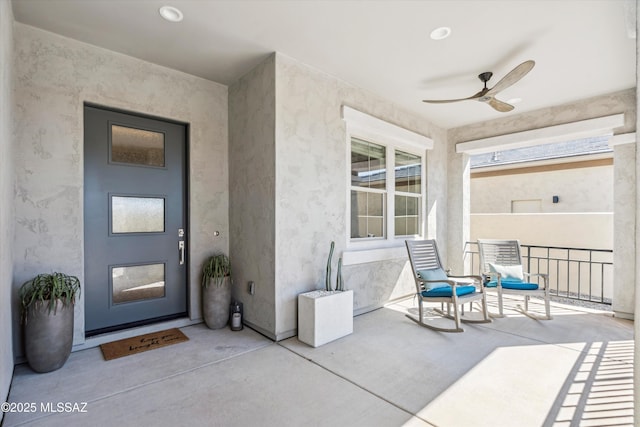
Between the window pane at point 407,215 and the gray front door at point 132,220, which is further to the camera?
the window pane at point 407,215

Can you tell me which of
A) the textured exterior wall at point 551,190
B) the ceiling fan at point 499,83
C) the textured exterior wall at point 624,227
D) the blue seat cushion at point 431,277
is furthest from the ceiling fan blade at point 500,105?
the textured exterior wall at point 551,190

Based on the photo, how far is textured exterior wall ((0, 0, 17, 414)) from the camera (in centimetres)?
188

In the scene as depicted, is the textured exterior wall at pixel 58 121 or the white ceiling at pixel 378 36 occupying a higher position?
the white ceiling at pixel 378 36

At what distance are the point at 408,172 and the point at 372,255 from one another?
5.60ft

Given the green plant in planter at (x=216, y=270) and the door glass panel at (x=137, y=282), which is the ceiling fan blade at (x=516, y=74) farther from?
the door glass panel at (x=137, y=282)

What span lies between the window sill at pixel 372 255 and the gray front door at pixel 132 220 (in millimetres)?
1937

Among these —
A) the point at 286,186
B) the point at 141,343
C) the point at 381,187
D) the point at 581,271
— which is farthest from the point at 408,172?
the point at 581,271

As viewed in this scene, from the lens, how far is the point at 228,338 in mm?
3131

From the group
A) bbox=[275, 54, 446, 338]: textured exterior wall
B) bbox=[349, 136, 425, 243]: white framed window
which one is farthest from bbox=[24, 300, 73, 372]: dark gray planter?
bbox=[349, 136, 425, 243]: white framed window

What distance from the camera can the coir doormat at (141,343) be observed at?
2752 mm

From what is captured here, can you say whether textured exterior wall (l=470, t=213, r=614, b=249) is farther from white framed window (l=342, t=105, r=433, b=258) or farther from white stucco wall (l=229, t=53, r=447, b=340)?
white stucco wall (l=229, t=53, r=447, b=340)

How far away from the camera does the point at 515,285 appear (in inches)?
149

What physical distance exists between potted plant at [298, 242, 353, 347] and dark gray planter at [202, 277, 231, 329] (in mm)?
919

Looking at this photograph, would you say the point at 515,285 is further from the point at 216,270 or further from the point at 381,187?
the point at 216,270
